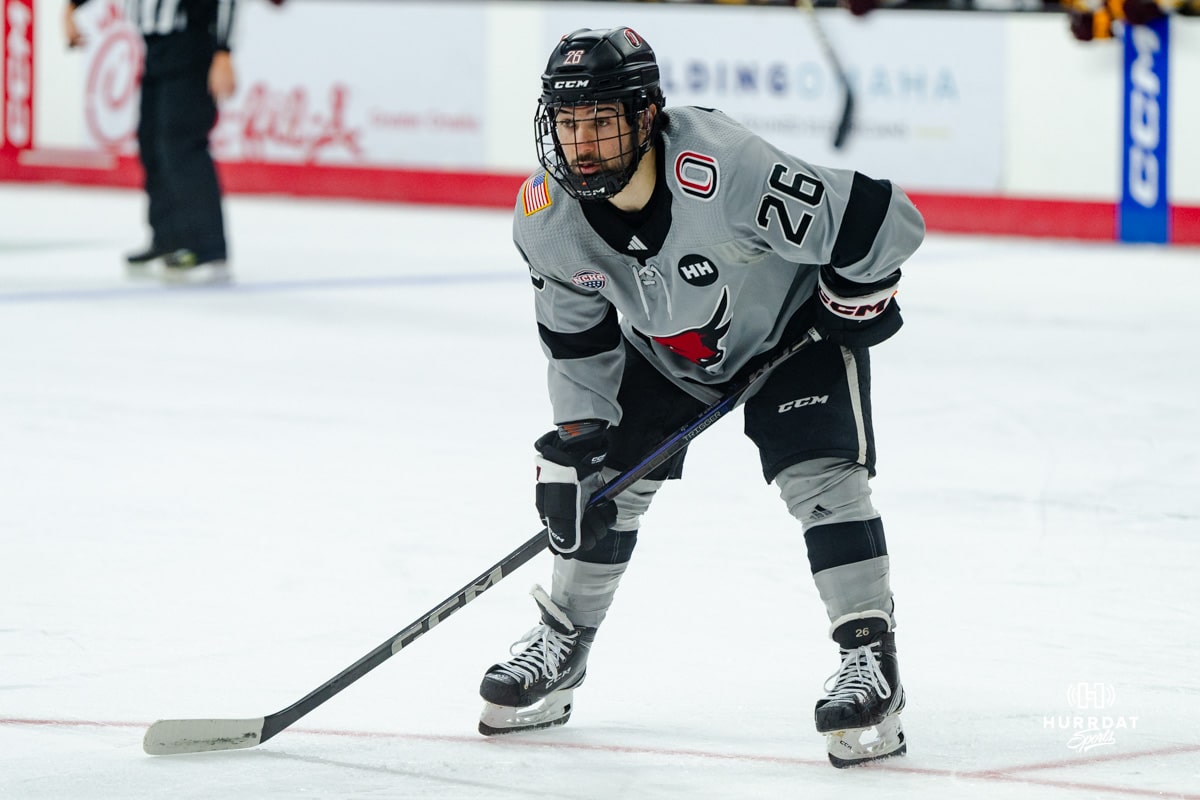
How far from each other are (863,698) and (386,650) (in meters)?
0.57

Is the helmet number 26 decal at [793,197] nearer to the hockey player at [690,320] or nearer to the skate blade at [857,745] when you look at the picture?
the hockey player at [690,320]

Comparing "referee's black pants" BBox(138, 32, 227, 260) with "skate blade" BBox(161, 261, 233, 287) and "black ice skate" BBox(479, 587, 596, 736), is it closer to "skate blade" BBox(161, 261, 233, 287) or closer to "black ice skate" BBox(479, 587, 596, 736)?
"skate blade" BBox(161, 261, 233, 287)

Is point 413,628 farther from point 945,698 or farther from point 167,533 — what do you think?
point 167,533

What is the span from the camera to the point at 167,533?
3.26 m

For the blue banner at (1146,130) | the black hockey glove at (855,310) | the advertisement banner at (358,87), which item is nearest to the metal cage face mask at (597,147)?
the black hockey glove at (855,310)

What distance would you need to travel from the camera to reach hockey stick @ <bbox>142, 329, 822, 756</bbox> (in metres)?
2.19

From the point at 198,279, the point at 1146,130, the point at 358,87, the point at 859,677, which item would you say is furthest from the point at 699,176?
the point at 358,87

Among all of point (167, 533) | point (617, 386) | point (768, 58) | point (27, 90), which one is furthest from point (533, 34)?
point (617, 386)

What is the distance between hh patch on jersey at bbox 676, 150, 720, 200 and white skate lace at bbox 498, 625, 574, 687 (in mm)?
602

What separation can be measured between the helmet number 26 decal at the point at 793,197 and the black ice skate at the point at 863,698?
1.49ft

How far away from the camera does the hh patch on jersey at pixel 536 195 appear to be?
2.28 metres

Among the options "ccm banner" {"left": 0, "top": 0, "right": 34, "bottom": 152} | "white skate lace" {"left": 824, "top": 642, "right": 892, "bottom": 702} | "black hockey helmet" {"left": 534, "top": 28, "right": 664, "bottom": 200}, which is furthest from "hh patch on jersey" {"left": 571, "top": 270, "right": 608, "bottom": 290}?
"ccm banner" {"left": 0, "top": 0, "right": 34, "bottom": 152}

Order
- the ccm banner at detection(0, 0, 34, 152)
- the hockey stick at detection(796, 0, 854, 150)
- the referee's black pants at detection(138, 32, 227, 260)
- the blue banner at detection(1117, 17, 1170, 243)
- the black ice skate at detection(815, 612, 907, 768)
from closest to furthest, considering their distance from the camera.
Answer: the black ice skate at detection(815, 612, 907, 768) → the referee's black pants at detection(138, 32, 227, 260) → the blue banner at detection(1117, 17, 1170, 243) → the hockey stick at detection(796, 0, 854, 150) → the ccm banner at detection(0, 0, 34, 152)

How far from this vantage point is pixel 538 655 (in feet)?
7.86
